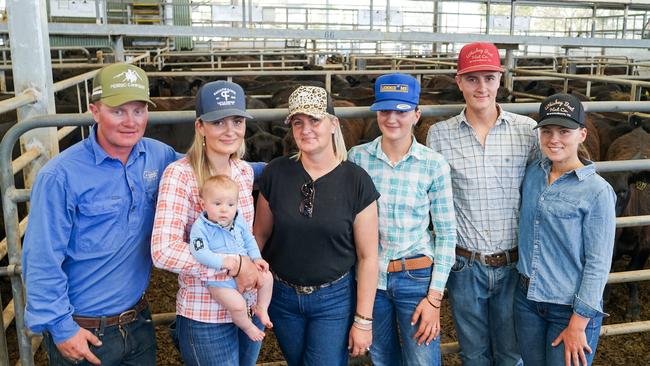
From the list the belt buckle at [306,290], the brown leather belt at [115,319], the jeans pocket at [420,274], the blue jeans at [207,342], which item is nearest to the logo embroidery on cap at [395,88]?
the jeans pocket at [420,274]

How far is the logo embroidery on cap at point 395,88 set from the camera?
2662 millimetres

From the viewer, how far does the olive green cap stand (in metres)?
2.26

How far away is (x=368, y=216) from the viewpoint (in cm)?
258

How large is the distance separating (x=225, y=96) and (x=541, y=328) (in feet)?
5.73

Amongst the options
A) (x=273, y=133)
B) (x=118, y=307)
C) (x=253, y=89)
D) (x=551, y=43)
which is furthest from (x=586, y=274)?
(x=253, y=89)

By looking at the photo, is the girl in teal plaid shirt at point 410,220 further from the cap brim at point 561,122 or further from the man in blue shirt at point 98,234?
the man in blue shirt at point 98,234

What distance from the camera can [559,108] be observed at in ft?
8.87

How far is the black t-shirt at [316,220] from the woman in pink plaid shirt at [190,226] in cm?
18

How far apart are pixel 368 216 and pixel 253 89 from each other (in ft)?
27.7

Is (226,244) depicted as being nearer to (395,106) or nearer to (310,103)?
(310,103)

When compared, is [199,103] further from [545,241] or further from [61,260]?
[545,241]

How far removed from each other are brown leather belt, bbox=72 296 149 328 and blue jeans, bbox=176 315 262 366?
0.18m

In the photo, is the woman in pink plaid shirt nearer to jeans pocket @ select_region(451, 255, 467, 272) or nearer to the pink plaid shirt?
the pink plaid shirt

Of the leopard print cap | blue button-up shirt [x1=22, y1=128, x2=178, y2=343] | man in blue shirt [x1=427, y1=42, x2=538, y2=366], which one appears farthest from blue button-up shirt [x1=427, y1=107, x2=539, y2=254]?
blue button-up shirt [x1=22, y1=128, x2=178, y2=343]
